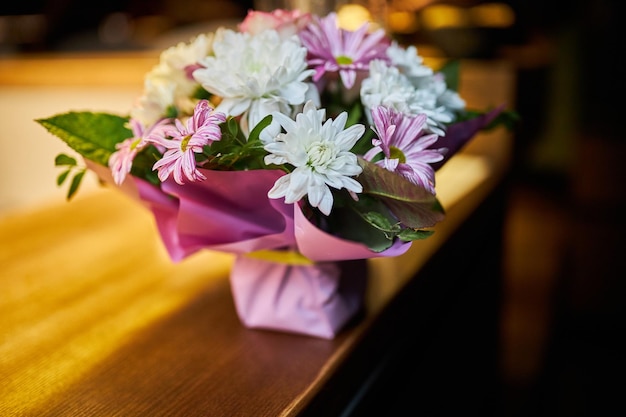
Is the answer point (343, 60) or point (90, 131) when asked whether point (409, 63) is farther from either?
point (90, 131)

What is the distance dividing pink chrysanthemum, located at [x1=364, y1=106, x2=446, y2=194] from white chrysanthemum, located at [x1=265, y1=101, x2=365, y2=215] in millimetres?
41

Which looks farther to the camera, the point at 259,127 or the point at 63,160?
the point at 63,160

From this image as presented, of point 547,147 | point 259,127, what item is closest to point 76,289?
Answer: point 259,127

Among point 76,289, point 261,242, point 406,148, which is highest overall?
point 406,148

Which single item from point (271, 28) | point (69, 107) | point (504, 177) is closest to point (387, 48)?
point (271, 28)

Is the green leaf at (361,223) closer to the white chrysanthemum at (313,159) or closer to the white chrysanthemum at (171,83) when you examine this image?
the white chrysanthemum at (313,159)

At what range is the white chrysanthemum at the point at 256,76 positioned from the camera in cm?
58

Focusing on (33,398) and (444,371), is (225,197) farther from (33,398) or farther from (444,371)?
(444,371)

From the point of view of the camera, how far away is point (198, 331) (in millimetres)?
749

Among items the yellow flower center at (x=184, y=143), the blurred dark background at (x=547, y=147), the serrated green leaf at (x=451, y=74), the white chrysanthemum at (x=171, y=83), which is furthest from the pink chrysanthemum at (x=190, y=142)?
the blurred dark background at (x=547, y=147)

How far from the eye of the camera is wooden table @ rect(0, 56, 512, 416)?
620 mm

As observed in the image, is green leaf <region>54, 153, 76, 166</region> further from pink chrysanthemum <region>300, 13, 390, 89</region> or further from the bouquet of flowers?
pink chrysanthemum <region>300, 13, 390, 89</region>

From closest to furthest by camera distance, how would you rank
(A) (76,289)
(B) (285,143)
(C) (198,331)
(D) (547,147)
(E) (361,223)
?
(B) (285,143) < (E) (361,223) < (C) (198,331) < (A) (76,289) < (D) (547,147)

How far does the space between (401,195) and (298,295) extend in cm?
21
